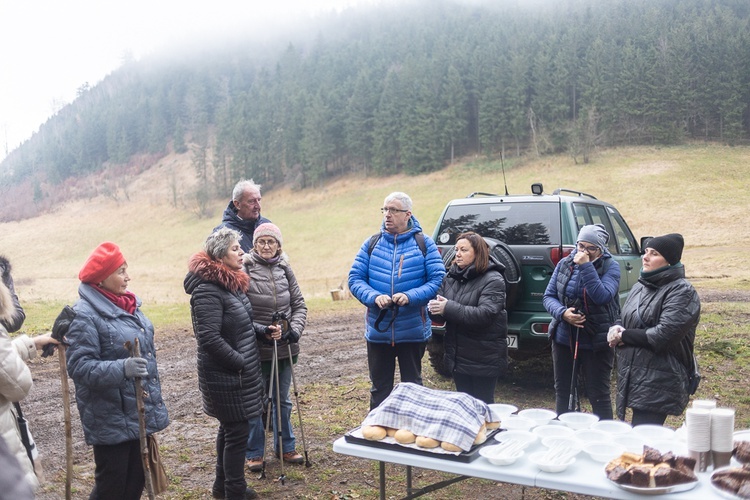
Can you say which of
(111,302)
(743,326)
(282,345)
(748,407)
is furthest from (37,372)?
(743,326)

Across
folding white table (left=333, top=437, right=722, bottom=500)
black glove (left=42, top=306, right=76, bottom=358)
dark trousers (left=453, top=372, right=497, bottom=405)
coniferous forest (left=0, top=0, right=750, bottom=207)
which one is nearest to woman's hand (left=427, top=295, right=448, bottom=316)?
Result: dark trousers (left=453, top=372, right=497, bottom=405)

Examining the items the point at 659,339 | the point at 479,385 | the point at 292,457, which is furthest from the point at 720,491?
the point at 292,457

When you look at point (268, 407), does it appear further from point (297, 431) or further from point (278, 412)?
point (297, 431)

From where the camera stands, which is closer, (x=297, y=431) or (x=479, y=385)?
(x=479, y=385)

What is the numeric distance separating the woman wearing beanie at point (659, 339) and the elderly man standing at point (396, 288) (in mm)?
1446

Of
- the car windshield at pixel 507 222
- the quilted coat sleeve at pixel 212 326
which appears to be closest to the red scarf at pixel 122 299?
the quilted coat sleeve at pixel 212 326

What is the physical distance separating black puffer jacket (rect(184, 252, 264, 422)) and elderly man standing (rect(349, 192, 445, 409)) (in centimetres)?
112

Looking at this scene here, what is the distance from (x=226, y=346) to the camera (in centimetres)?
355

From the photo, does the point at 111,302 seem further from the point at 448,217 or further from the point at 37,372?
the point at 37,372

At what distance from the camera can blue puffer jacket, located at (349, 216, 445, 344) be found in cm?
450

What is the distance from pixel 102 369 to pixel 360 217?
4102 centimetres

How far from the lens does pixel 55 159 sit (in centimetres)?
8400

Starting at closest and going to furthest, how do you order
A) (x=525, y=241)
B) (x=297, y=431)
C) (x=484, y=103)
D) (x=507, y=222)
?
(x=297, y=431) < (x=525, y=241) < (x=507, y=222) < (x=484, y=103)

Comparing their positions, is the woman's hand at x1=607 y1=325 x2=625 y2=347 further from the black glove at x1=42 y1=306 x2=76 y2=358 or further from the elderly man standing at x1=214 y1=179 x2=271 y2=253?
the black glove at x1=42 y1=306 x2=76 y2=358
